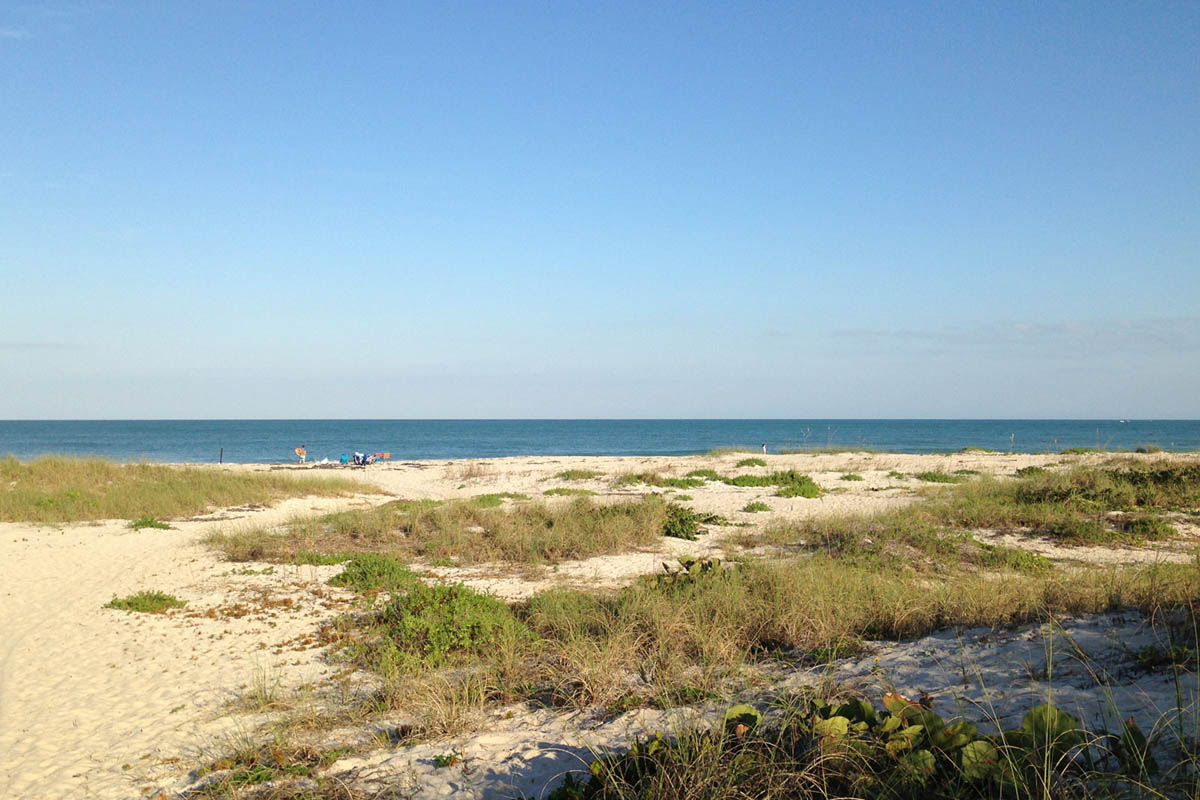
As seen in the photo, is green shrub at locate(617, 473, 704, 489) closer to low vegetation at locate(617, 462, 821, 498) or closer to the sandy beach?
low vegetation at locate(617, 462, 821, 498)

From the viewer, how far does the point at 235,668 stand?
7828mm

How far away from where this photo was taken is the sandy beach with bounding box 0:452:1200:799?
192 inches

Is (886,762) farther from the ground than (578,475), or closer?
farther from the ground

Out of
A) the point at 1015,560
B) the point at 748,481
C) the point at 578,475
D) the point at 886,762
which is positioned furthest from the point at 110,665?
the point at 578,475

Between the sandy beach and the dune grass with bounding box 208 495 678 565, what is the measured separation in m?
0.56

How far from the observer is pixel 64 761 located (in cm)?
566

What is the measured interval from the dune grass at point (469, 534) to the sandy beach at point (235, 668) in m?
0.56

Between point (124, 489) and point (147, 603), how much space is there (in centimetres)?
1347

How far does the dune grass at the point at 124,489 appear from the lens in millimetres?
18953

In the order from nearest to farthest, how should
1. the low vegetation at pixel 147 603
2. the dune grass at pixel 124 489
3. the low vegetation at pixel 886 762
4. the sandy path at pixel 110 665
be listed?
the low vegetation at pixel 886 762
the sandy path at pixel 110 665
the low vegetation at pixel 147 603
the dune grass at pixel 124 489

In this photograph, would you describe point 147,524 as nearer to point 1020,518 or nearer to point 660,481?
point 660,481

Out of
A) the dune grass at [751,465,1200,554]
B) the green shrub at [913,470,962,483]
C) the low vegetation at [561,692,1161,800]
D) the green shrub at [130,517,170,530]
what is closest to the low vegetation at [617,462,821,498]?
the green shrub at [913,470,962,483]

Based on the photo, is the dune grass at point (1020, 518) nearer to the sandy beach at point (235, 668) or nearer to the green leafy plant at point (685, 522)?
the sandy beach at point (235, 668)

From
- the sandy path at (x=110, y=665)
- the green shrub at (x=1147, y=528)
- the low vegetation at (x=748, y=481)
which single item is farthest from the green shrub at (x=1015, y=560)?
the sandy path at (x=110, y=665)
